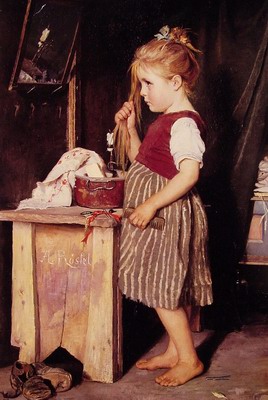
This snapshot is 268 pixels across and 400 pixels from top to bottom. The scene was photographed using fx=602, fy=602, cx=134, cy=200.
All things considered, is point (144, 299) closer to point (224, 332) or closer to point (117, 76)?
point (224, 332)

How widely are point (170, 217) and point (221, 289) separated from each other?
1.26 metres

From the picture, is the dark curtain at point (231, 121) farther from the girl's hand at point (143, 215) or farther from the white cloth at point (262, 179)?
the girl's hand at point (143, 215)

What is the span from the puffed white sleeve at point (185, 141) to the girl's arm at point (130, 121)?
46cm

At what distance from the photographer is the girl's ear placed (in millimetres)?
3000

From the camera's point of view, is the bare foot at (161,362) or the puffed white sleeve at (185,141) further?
the bare foot at (161,362)

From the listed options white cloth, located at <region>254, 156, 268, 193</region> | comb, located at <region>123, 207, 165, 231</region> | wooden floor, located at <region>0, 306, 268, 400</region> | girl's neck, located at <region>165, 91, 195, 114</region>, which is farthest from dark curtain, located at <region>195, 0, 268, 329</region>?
comb, located at <region>123, 207, 165, 231</region>

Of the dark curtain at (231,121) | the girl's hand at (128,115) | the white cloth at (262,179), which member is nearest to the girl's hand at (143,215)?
the girl's hand at (128,115)

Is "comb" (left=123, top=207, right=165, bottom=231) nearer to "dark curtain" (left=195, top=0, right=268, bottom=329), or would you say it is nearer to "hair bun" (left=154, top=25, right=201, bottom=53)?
"hair bun" (left=154, top=25, right=201, bottom=53)

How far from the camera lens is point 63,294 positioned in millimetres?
3170

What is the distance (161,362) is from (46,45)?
183cm

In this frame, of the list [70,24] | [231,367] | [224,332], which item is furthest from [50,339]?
[70,24]

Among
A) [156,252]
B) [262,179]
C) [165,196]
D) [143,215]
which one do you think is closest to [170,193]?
[165,196]

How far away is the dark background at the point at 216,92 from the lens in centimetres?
379

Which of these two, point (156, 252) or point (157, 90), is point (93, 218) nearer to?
point (156, 252)
